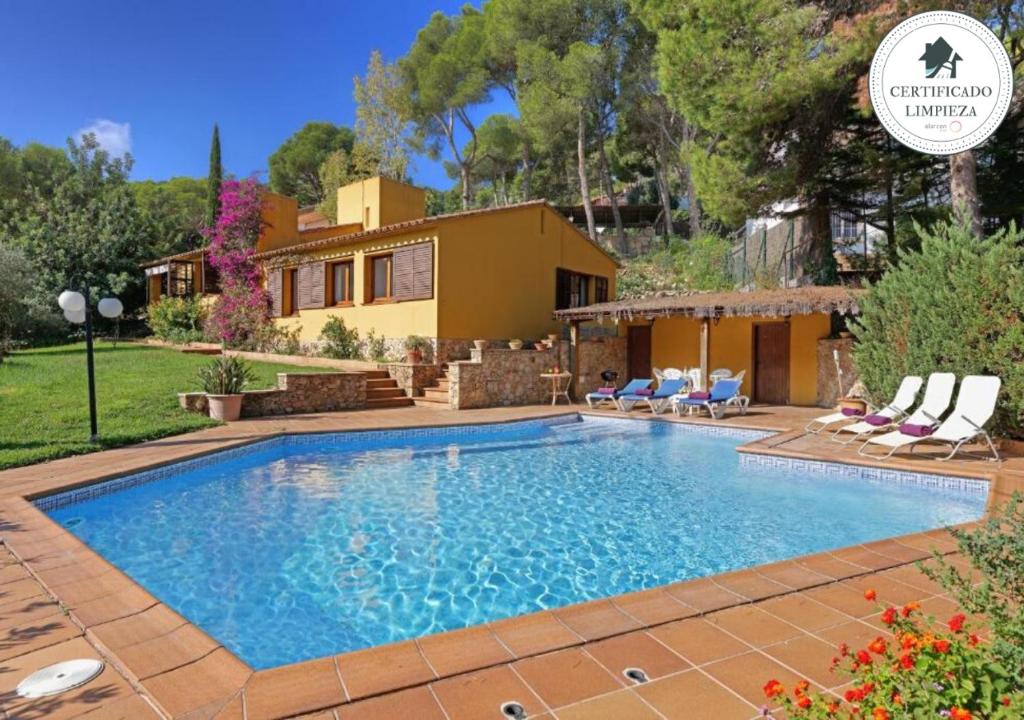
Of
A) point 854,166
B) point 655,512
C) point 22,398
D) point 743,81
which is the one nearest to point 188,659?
point 655,512

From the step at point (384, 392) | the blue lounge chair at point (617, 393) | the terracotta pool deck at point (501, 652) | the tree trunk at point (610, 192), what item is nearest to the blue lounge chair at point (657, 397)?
the blue lounge chair at point (617, 393)

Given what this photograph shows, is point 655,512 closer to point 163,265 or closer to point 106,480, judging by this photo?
point 106,480

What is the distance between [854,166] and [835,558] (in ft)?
50.3

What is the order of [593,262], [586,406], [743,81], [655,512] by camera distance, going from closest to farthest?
[655,512], [743,81], [586,406], [593,262]

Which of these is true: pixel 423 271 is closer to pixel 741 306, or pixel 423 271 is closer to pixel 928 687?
pixel 741 306

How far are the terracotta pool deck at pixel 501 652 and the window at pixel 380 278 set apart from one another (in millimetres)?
13719

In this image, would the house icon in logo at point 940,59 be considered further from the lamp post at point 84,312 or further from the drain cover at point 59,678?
the lamp post at point 84,312

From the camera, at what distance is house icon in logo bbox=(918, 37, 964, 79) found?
1122cm

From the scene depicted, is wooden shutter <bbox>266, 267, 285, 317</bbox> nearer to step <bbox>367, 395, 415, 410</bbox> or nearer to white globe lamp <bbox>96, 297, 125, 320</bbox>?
step <bbox>367, 395, 415, 410</bbox>

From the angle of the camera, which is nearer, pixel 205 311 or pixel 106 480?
pixel 106 480

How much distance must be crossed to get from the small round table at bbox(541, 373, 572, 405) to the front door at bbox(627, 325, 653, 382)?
3.41 m

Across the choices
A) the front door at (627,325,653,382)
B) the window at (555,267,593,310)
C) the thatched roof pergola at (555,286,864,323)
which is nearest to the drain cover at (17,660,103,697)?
the thatched roof pergola at (555,286,864,323)

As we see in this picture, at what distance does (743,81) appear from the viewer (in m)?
13.5

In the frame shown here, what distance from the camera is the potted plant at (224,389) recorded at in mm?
12227
